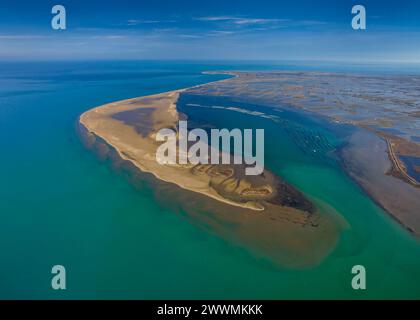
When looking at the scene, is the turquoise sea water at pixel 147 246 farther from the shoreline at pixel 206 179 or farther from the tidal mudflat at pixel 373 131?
the shoreline at pixel 206 179

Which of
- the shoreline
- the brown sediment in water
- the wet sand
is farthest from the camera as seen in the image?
the shoreline

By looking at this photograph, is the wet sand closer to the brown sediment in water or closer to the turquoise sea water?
the turquoise sea water

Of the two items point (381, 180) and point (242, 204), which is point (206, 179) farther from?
point (381, 180)

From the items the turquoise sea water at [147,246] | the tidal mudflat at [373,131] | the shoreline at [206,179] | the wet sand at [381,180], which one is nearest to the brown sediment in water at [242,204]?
the shoreline at [206,179]

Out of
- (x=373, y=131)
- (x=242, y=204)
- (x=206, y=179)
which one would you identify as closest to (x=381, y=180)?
(x=242, y=204)

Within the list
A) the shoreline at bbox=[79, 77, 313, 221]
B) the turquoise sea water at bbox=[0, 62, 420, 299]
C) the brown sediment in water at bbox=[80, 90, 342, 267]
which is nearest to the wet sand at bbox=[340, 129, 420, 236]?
the turquoise sea water at bbox=[0, 62, 420, 299]

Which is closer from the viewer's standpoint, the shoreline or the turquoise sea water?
the turquoise sea water

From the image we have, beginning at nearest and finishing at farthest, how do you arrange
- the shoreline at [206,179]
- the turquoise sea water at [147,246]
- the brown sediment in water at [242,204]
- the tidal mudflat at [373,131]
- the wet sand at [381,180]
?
the turquoise sea water at [147,246]
the brown sediment in water at [242,204]
the wet sand at [381,180]
the shoreline at [206,179]
the tidal mudflat at [373,131]

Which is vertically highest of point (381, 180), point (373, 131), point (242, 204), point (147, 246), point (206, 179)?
point (373, 131)
